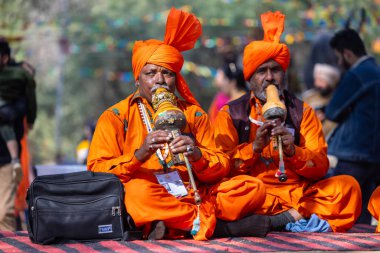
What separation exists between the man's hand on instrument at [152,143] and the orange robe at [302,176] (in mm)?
890

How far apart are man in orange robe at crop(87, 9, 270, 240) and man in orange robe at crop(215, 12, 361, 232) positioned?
12.3 inches

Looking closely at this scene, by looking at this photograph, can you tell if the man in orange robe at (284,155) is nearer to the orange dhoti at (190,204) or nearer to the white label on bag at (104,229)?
the orange dhoti at (190,204)

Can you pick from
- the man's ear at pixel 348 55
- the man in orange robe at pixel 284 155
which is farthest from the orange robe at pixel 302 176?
the man's ear at pixel 348 55

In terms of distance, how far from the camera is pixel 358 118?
8188 millimetres

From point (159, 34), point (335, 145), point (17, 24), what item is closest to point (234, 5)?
point (159, 34)

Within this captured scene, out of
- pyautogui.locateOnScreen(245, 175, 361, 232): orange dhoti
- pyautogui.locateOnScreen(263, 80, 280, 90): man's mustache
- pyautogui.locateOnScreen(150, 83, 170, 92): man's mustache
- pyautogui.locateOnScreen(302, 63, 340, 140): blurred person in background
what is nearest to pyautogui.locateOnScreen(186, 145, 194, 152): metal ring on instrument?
pyautogui.locateOnScreen(150, 83, 170, 92): man's mustache

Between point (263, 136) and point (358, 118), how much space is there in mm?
2156

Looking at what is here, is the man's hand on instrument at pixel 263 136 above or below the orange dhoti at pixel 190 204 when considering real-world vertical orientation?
above

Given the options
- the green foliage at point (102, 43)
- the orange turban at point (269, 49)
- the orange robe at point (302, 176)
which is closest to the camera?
the orange robe at point (302, 176)

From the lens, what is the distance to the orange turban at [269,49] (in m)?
6.76

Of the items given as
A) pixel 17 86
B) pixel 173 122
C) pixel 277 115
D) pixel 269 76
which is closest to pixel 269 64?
pixel 269 76

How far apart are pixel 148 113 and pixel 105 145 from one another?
388 millimetres

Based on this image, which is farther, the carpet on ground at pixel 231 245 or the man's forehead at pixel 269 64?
the man's forehead at pixel 269 64

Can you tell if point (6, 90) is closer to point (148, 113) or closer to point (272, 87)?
point (148, 113)
